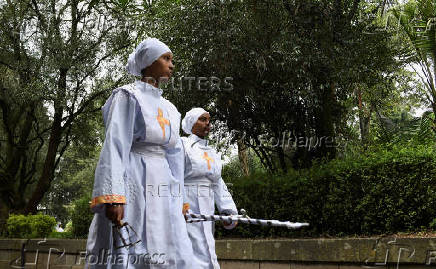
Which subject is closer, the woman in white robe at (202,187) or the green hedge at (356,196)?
the woman in white robe at (202,187)

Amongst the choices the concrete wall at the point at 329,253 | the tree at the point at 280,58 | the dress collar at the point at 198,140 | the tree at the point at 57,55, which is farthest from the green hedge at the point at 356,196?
the tree at the point at 57,55

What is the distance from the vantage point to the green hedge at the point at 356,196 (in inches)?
265

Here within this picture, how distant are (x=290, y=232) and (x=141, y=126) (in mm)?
5282

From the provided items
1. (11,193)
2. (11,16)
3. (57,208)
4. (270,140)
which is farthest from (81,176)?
(270,140)

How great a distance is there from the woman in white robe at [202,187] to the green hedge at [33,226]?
8.02 metres

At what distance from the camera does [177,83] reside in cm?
1142

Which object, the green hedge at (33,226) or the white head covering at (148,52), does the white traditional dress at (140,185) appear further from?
the green hedge at (33,226)

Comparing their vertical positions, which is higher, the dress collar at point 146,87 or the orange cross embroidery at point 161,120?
the dress collar at point 146,87

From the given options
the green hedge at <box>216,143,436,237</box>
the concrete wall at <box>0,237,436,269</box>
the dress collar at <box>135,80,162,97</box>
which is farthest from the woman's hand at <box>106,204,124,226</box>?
the green hedge at <box>216,143,436,237</box>

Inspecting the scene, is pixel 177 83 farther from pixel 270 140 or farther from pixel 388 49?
pixel 388 49

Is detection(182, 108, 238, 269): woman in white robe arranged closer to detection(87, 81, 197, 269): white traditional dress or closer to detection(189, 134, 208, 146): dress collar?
detection(189, 134, 208, 146): dress collar

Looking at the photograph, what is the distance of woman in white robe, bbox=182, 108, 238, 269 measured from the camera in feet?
19.5

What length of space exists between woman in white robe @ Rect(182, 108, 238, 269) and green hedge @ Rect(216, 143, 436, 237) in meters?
1.98

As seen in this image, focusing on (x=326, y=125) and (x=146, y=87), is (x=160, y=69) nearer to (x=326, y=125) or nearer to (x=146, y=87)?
(x=146, y=87)
